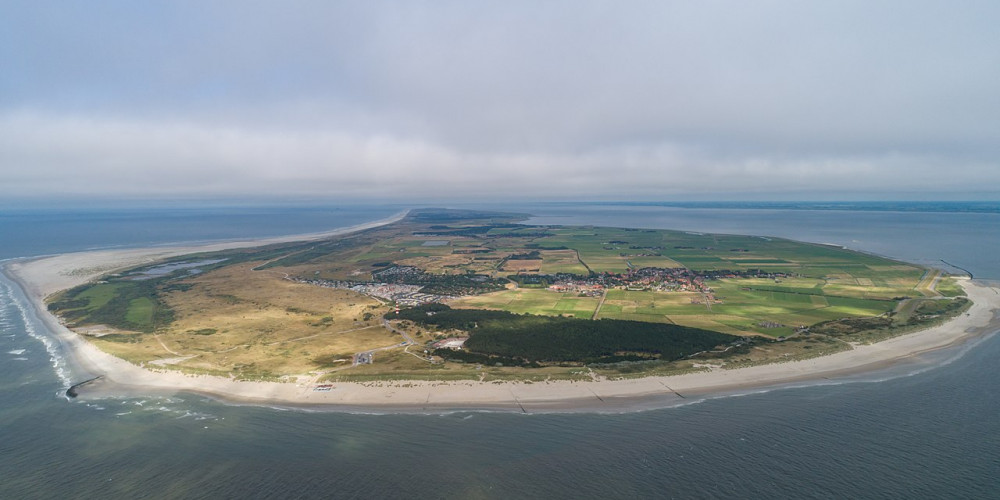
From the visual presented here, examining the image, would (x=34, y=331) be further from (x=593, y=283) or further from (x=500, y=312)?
(x=593, y=283)

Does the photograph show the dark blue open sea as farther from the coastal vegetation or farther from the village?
the village

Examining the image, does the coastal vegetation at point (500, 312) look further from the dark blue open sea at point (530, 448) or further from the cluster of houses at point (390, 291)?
the dark blue open sea at point (530, 448)

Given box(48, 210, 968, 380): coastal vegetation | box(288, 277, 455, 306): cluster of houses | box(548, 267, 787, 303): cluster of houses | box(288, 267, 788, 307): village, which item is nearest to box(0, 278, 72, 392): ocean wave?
box(48, 210, 968, 380): coastal vegetation

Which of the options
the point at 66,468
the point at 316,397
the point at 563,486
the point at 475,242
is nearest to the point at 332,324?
the point at 316,397

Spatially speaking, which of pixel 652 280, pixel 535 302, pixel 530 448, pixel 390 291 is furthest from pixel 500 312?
pixel 652 280

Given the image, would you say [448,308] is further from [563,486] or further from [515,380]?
[563,486]

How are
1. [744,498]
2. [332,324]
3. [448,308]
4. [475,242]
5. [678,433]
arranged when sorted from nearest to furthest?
[744,498] < [678,433] < [332,324] < [448,308] < [475,242]
